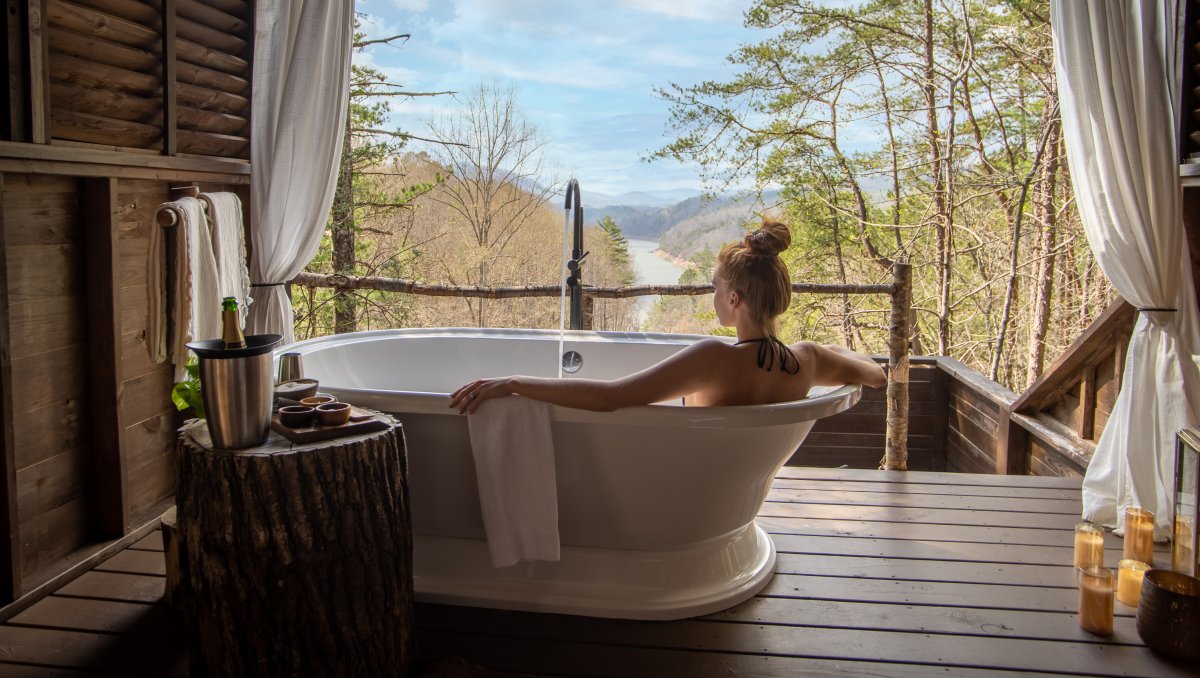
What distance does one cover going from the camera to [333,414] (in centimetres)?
173

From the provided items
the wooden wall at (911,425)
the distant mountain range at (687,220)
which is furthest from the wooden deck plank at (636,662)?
the distant mountain range at (687,220)

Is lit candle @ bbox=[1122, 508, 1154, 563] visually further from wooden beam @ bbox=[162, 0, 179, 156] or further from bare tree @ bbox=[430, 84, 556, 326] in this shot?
bare tree @ bbox=[430, 84, 556, 326]

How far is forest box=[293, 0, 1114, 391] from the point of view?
17.2ft

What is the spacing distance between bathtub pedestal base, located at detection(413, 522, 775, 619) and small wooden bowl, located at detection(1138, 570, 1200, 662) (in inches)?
34.6

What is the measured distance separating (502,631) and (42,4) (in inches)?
76.4

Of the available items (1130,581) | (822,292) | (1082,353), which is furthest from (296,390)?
(822,292)

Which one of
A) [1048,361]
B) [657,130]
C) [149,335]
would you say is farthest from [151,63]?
[1048,361]

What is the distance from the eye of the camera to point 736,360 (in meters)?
2.02

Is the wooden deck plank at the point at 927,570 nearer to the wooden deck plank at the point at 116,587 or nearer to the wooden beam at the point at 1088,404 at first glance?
the wooden beam at the point at 1088,404

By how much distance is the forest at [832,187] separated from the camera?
5.23m

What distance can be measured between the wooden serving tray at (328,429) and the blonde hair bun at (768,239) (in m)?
0.96

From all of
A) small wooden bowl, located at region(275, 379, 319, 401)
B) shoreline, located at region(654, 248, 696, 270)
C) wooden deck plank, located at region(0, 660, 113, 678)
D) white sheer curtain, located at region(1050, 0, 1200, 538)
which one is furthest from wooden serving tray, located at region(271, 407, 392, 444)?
shoreline, located at region(654, 248, 696, 270)

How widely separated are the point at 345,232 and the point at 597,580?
13.5 ft

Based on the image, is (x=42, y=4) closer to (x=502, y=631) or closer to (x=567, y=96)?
(x=502, y=631)
